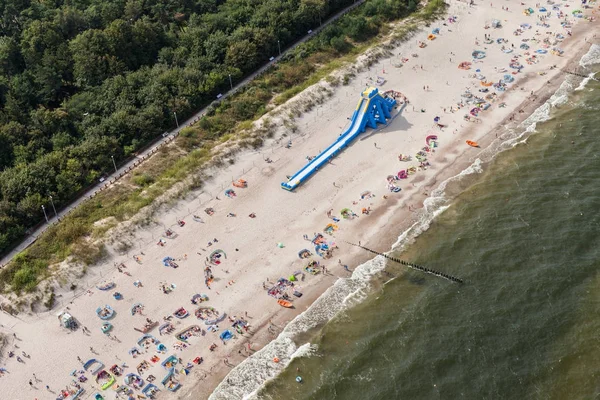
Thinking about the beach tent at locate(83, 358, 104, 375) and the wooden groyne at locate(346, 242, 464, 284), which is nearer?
the beach tent at locate(83, 358, 104, 375)

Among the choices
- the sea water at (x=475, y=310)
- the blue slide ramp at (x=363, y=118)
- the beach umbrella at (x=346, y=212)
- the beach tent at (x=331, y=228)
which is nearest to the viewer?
the sea water at (x=475, y=310)

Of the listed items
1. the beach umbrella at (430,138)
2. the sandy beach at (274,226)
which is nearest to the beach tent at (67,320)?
the sandy beach at (274,226)

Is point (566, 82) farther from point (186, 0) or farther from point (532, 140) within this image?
point (186, 0)

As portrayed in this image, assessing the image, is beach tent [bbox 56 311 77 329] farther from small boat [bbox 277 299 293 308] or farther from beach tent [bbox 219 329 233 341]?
small boat [bbox 277 299 293 308]

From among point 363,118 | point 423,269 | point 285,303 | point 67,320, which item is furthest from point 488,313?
point 67,320

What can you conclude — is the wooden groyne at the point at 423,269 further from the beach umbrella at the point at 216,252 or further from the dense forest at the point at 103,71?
the dense forest at the point at 103,71

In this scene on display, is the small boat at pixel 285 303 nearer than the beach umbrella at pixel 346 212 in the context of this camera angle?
Yes

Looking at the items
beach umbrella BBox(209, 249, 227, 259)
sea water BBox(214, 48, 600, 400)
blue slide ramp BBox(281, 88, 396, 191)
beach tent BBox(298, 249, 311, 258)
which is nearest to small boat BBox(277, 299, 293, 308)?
sea water BBox(214, 48, 600, 400)

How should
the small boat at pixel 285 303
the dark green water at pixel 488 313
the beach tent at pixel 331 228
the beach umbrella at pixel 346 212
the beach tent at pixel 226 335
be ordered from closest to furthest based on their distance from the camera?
the dark green water at pixel 488 313, the beach tent at pixel 226 335, the small boat at pixel 285 303, the beach tent at pixel 331 228, the beach umbrella at pixel 346 212
